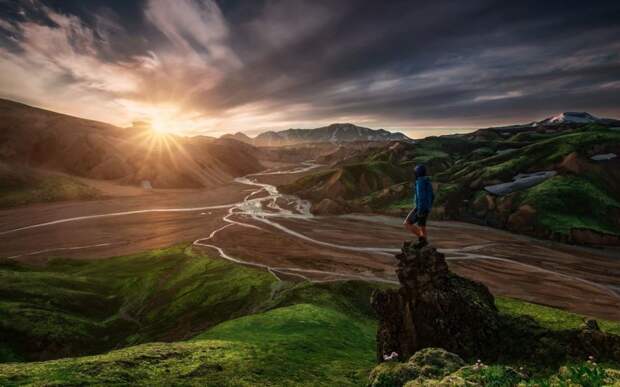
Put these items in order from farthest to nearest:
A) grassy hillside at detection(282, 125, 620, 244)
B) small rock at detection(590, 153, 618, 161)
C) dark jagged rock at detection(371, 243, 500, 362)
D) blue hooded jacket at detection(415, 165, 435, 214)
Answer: small rock at detection(590, 153, 618, 161), grassy hillside at detection(282, 125, 620, 244), blue hooded jacket at detection(415, 165, 435, 214), dark jagged rock at detection(371, 243, 500, 362)

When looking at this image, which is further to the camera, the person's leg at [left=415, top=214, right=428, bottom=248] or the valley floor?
the valley floor

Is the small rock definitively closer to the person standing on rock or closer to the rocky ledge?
the rocky ledge

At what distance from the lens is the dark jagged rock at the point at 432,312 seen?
1409 centimetres

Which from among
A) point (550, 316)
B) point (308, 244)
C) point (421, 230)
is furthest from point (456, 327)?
point (308, 244)

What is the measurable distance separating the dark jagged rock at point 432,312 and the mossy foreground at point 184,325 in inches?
87.9

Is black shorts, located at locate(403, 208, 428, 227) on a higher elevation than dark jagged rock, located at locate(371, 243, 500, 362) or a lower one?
higher

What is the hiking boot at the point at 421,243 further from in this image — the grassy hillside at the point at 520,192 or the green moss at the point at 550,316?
the grassy hillside at the point at 520,192

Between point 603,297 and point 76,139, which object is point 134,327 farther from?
point 76,139

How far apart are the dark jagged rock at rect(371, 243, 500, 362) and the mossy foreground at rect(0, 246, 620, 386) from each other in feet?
7.33

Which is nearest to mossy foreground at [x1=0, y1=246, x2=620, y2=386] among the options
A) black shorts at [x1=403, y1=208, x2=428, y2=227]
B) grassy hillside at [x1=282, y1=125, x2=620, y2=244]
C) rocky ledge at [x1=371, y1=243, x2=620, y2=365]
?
rocky ledge at [x1=371, y1=243, x2=620, y2=365]

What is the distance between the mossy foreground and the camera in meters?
13.9

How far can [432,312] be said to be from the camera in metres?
15.3

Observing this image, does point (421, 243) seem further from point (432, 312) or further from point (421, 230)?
point (432, 312)

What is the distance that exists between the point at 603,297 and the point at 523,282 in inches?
382
